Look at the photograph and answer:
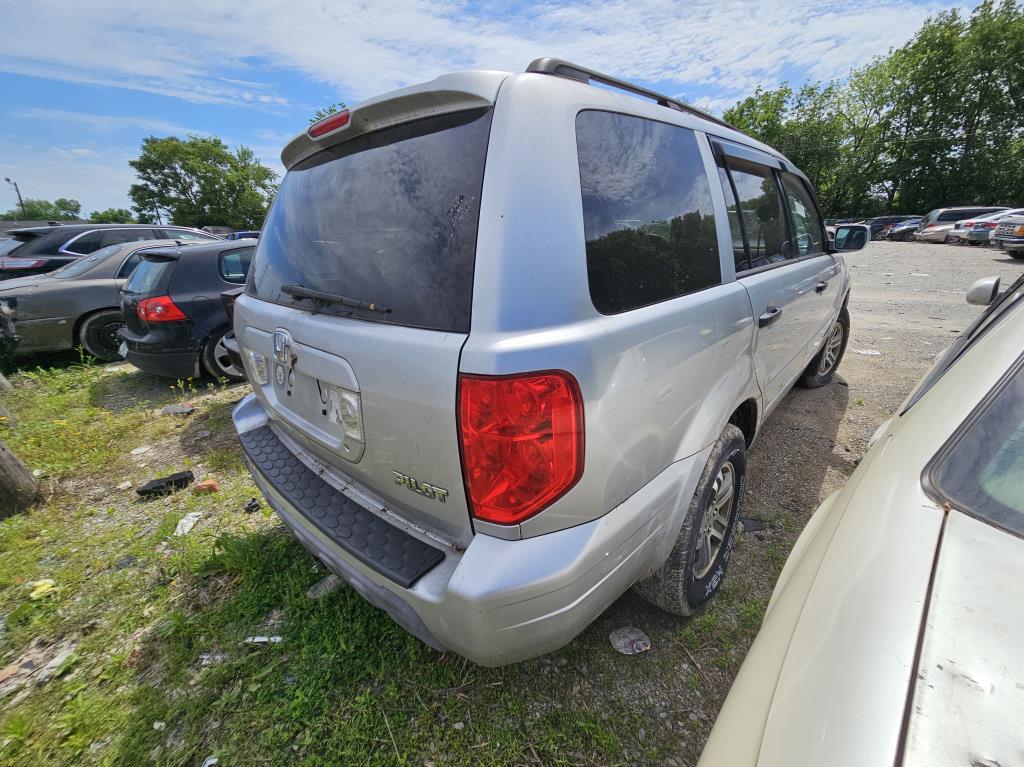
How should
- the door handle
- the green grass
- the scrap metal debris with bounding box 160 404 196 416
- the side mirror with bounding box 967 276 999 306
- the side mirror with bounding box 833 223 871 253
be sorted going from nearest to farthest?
the green grass → the door handle → the side mirror with bounding box 967 276 999 306 → the side mirror with bounding box 833 223 871 253 → the scrap metal debris with bounding box 160 404 196 416

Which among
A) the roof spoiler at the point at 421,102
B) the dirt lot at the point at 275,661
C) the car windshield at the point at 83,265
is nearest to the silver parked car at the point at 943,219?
the dirt lot at the point at 275,661

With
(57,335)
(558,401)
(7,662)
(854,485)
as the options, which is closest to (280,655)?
(7,662)

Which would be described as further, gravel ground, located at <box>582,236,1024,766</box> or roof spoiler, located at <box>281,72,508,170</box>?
gravel ground, located at <box>582,236,1024,766</box>

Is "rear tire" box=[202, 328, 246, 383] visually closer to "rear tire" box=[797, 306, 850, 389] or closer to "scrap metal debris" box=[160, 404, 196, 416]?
"scrap metal debris" box=[160, 404, 196, 416]

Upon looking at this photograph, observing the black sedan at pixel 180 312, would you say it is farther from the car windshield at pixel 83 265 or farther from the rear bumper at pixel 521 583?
the rear bumper at pixel 521 583

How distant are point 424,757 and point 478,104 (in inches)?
80.1

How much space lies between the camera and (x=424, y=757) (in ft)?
4.77

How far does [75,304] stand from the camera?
5.49 m

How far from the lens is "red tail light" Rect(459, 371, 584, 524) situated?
107cm

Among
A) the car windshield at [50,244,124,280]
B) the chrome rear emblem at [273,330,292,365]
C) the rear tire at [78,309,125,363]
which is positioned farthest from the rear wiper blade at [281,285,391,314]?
the car windshield at [50,244,124,280]

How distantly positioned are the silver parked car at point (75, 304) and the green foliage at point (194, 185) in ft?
161

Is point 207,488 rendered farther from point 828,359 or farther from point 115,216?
point 115,216

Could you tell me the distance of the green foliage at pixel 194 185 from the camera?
44.4 meters

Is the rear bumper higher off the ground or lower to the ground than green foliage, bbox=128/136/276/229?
lower
